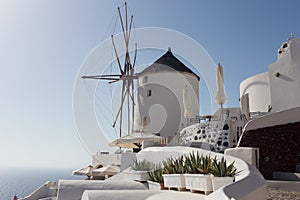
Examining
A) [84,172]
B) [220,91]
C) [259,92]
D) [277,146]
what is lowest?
[84,172]

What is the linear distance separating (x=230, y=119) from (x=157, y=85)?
978cm

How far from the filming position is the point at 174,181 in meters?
4.91

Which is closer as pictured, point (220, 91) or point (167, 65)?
point (220, 91)

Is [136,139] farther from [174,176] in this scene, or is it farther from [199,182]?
[199,182]

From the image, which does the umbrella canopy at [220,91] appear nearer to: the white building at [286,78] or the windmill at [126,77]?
the white building at [286,78]

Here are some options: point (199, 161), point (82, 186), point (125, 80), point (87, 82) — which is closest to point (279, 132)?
point (199, 161)

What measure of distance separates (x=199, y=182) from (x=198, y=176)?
0.27 feet

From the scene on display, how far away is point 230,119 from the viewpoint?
35.1ft

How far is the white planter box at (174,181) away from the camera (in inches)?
188

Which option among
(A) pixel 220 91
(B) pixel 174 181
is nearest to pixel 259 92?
(A) pixel 220 91

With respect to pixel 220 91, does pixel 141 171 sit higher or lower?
lower

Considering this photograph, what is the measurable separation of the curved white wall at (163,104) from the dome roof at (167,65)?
339 millimetres

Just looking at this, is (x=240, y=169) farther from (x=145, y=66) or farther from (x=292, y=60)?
(x=145, y=66)

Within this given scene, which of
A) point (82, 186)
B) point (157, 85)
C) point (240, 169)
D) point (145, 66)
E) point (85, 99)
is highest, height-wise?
point (145, 66)
